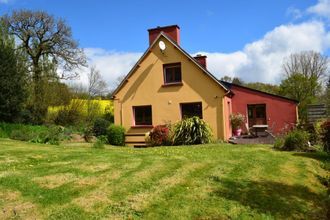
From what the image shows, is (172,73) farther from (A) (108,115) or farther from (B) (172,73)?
(A) (108,115)

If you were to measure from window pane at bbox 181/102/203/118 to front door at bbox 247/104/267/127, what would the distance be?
14.5 feet

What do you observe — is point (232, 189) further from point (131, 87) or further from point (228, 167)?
point (131, 87)

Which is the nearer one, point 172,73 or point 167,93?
point 167,93

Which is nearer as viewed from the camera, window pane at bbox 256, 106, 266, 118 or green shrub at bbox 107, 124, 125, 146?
green shrub at bbox 107, 124, 125, 146

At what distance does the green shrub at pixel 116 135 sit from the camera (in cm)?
2453

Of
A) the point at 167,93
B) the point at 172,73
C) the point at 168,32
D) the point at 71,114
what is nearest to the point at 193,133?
A: the point at 167,93

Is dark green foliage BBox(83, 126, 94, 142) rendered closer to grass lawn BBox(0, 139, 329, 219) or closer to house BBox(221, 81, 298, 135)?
house BBox(221, 81, 298, 135)

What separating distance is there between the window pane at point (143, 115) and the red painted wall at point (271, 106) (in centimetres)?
587

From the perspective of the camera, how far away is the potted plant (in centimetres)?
2497

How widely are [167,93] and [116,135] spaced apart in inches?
167

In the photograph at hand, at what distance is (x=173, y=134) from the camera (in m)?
22.4

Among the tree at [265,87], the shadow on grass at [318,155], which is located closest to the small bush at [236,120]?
the shadow on grass at [318,155]

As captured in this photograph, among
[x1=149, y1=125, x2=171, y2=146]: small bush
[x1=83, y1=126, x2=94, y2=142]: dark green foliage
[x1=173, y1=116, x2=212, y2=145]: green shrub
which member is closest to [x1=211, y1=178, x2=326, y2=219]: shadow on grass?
[x1=173, y1=116, x2=212, y2=145]: green shrub

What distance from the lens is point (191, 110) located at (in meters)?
24.3
